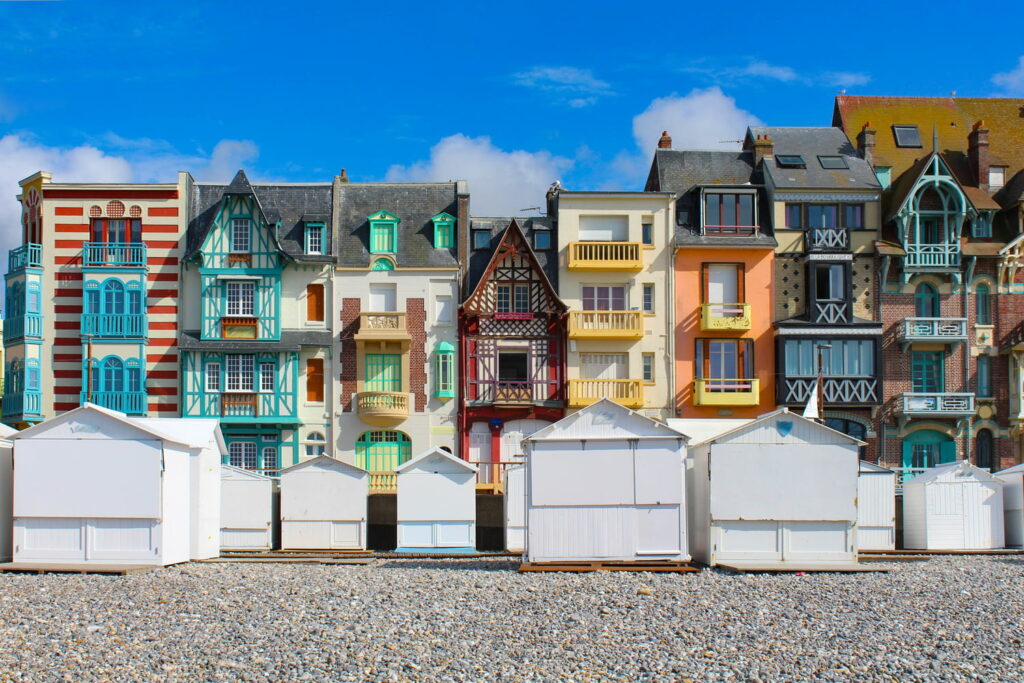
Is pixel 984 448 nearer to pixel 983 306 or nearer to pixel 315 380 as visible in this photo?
pixel 983 306

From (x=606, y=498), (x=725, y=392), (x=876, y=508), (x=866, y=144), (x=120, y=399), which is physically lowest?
(x=876, y=508)

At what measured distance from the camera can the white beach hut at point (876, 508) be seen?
1358 inches

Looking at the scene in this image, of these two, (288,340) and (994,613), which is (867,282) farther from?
(994,613)

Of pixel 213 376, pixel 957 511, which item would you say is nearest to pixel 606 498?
pixel 957 511

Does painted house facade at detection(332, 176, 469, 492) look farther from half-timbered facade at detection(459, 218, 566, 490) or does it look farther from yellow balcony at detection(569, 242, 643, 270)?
yellow balcony at detection(569, 242, 643, 270)

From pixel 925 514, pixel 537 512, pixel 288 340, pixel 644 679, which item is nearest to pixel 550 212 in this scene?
pixel 288 340

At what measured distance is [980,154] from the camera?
4784 centimetres

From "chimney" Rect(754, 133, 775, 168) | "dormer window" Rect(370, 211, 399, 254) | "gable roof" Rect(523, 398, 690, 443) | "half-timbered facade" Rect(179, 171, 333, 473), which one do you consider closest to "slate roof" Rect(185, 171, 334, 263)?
"half-timbered facade" Rect(179, 171, 333, 473)

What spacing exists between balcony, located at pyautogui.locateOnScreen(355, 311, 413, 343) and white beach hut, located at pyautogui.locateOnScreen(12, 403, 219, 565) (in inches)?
644

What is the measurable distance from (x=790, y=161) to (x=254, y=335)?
1940 centimetres

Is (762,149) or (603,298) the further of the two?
(762,149)

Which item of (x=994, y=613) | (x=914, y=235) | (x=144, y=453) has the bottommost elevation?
(x=994, y=613)

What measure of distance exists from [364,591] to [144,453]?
619 cm

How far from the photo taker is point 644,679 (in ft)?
57.2
